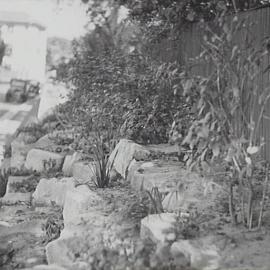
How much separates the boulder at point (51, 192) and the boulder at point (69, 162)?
43cm

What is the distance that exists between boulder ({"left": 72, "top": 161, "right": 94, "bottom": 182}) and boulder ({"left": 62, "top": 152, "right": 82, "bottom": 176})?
167 millimetres

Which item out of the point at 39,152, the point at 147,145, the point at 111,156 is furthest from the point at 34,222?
the point at 39,152

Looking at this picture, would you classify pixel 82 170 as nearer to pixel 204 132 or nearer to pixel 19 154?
pixel 19 154

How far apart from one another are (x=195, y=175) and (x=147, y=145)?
1466 millimetres

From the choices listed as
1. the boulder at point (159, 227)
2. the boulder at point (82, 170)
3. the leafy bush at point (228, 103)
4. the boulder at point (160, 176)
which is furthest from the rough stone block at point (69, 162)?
the leafy bush at point (228, 103)

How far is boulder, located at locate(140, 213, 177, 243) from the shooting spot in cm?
268

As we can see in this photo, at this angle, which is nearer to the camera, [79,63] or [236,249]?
[236,249]

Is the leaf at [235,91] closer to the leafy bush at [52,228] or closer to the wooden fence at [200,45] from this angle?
the wooden fence at [200,45]

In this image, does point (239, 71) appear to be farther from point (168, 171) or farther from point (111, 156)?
point (111, 156)

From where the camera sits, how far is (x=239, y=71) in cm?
277

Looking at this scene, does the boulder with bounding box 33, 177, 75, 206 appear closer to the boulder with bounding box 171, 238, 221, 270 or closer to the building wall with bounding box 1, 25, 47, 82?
the boulder with bounding box 171, 238, 221, 270

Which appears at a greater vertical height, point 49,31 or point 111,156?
point 49,31

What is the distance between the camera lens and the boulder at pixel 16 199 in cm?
530

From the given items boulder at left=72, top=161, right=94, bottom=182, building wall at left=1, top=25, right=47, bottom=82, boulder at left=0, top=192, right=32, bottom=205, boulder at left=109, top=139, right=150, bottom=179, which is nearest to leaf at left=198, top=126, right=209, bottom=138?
boulder at left=109, top=139, right=150, bottom=179
